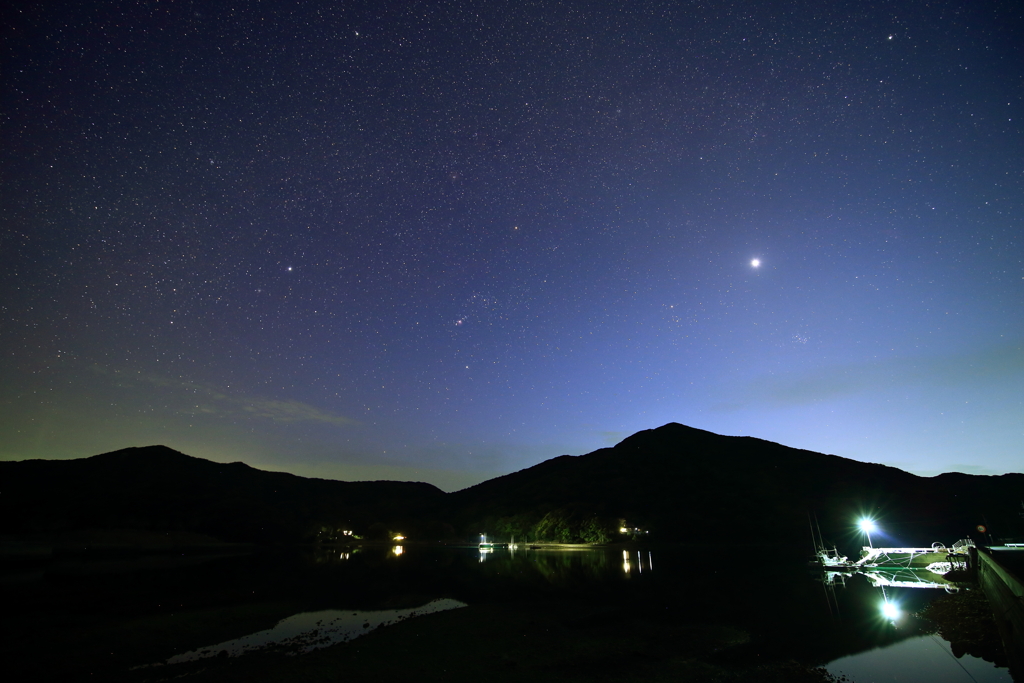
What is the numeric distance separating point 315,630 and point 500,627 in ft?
34.4

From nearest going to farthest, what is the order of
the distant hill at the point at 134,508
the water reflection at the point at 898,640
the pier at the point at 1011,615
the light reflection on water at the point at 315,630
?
the pier at the point at 1011,615 → the water reflection at the point at 898,640 → the light reflection on water at the point at 315,630 → the distant hill at the point at 134,508

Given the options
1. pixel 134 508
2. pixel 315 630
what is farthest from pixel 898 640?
pixel 134 508

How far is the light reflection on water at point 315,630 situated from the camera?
75.7 ft

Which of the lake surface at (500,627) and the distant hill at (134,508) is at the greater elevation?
the distant hill at (134,508)

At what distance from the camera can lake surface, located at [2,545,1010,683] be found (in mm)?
20375

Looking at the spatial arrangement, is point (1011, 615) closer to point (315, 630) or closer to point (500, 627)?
point (500, 627)

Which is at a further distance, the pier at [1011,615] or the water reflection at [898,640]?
the water reflection at [898,640]

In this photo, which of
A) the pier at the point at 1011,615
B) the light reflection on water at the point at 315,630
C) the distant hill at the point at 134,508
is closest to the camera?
the pier at the point at 1011,615

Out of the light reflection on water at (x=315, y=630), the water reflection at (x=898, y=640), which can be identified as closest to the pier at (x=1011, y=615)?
the water reflection at (x=898, y=640)

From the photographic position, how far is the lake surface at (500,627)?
20.4m

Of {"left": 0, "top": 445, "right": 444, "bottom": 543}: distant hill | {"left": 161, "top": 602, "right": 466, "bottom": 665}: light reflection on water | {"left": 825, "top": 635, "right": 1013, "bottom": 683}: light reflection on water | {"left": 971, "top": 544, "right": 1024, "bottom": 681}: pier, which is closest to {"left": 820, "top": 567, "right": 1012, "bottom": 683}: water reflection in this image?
{"left": 825, "top": 635, "right": 1013, "bottom": 683}: light reflection on water

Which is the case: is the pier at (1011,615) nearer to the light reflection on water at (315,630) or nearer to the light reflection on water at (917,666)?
the light reflection on water at (917,666)

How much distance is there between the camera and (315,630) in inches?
1077

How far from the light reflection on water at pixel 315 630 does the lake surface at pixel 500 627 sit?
0.11m
